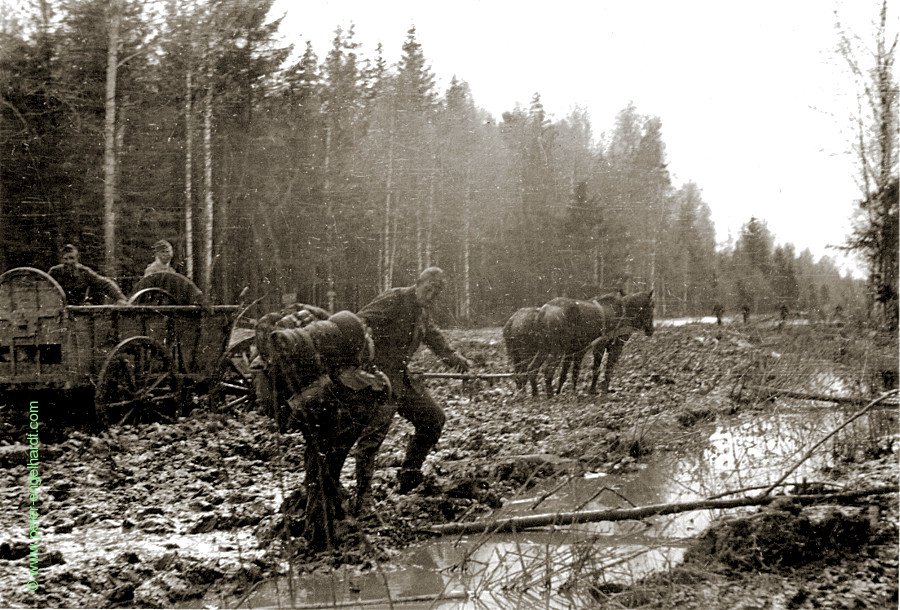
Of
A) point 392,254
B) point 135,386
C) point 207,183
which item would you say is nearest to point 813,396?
point 392,254

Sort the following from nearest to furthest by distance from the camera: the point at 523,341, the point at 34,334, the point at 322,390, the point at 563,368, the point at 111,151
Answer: the point at 322,390 < the point at 111,151 < the point at 523,341 < the point at 34,334 < the point at 563,368

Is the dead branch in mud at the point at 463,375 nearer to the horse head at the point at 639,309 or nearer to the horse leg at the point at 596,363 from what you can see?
the horse leg at the point at 596,363

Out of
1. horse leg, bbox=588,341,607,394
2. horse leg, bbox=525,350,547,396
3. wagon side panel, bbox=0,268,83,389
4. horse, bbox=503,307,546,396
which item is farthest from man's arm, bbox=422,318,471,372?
wagon side panel, bbox=0,268,83,389

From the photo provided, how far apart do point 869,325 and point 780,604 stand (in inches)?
83.8

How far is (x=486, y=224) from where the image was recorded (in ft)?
15.9

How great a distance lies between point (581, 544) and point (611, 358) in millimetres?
1334

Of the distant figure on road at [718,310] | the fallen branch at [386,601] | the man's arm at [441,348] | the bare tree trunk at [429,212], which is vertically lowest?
the fallen branch at [386,601]

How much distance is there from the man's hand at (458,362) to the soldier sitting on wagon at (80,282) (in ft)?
7.30

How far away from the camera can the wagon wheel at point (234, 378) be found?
518 centimetres

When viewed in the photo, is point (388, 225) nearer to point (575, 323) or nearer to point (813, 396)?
point (575, 323)

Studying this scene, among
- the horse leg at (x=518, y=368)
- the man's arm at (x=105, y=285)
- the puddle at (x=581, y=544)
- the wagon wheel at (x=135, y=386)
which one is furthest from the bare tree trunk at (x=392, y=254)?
the wagon wheel at (x=135, y=386)

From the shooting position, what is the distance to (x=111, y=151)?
465cm

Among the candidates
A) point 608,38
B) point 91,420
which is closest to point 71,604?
point 91,420

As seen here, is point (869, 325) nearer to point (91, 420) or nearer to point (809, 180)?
point (809, 180)
